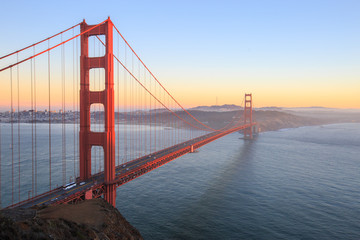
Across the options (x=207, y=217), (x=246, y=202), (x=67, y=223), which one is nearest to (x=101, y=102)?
(x=67, y=223)

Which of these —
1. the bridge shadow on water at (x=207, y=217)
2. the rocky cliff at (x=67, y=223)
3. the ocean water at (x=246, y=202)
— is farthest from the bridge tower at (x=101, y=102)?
the bridge shadow on water at (x=207, y=217)

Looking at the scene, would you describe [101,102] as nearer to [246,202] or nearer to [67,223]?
[67,223]

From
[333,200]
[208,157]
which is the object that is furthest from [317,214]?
[208,157]

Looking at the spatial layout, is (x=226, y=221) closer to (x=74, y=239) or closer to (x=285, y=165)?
(x=74, y=239)

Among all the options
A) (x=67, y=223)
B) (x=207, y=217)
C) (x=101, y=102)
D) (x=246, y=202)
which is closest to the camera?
(x=67, y=223)

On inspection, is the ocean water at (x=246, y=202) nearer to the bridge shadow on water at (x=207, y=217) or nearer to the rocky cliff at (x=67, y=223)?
the bridge shadow on water at (x=207, y=217)

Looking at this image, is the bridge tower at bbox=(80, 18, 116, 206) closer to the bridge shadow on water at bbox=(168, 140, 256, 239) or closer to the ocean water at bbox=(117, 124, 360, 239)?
the ocean water at bbox=(117, 124, 360, 239)

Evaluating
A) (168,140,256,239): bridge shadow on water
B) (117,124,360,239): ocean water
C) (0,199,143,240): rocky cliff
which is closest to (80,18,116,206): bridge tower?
(0,199,143,240): rocky cliff
